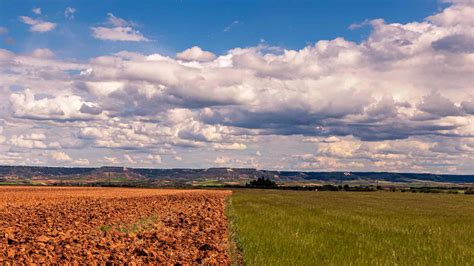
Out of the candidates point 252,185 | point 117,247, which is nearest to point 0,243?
point 117,247

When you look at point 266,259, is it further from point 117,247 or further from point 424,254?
point 424,254

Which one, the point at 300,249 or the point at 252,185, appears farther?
the point at 252,185

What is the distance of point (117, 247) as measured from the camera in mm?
17203

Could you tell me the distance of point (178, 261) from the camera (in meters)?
15.1

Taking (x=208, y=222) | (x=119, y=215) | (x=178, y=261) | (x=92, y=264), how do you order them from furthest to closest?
(x=119, y=215)
(x=208, y=222)
(x=178, y=261)
(x=92, y=264)

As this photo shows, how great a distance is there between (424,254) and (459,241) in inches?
Answer: 242

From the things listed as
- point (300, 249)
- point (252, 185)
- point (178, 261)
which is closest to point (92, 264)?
point (178, 261)

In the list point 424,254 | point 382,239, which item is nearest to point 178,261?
point 424,254

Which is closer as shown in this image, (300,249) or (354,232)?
(300,249)

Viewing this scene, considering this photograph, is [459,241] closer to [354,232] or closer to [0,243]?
[354,232]

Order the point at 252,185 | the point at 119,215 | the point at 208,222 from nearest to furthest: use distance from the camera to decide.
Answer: the point at 208,222 < the point at 119,215 < the point at 252,185

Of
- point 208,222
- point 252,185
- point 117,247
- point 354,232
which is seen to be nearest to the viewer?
point 117,247

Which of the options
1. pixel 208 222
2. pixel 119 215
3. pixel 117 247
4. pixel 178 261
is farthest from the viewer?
pixel 119 215

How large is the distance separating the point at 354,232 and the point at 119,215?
1428 centimetres
